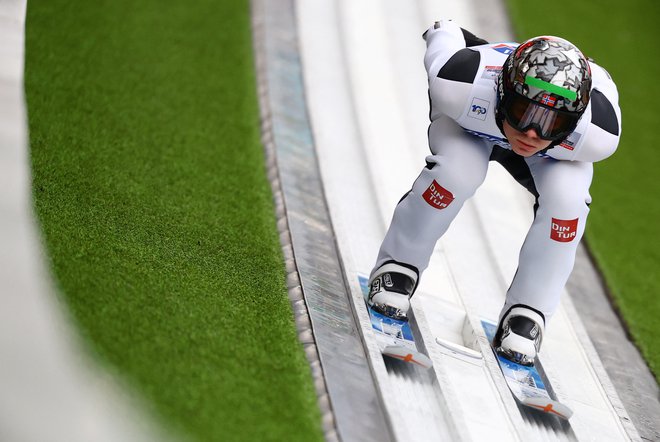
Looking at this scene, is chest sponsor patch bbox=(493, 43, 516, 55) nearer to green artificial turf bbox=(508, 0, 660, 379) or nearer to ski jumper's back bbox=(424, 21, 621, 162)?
ski jumper's back bbox=(424, 21, 621, 162)

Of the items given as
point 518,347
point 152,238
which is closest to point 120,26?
point 152,238

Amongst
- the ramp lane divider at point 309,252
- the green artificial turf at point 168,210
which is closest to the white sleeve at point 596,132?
the ramp lane divider at point 309,252

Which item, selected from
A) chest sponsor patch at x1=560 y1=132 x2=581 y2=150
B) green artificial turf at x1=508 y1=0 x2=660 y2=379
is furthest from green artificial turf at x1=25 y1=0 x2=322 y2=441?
green artificial turf at x1=508 y1=0 x2=660 y2=379

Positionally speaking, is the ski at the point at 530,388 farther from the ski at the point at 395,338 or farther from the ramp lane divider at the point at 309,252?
the ramp lane divider at the point at 309,252

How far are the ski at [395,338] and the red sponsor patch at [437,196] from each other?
19.2 inches

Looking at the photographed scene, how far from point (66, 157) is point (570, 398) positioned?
2191 millimetres

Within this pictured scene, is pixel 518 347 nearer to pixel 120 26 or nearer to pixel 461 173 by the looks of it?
pixel 461 173

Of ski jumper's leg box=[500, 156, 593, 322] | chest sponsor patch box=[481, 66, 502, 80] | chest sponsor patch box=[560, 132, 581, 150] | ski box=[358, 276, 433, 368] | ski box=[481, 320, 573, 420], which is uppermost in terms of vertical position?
chest sponsor patch box=[481, 66, 502, 80]

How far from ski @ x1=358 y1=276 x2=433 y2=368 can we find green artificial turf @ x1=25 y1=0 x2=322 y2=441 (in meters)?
0.35

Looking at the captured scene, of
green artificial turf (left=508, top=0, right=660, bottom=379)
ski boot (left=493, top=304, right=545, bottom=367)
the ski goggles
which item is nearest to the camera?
the ski goggles

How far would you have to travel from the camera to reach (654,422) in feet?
11.3

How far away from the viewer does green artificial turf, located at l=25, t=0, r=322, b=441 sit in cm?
258

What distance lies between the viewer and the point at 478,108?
3100 mm

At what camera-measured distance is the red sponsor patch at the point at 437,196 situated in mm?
3137
